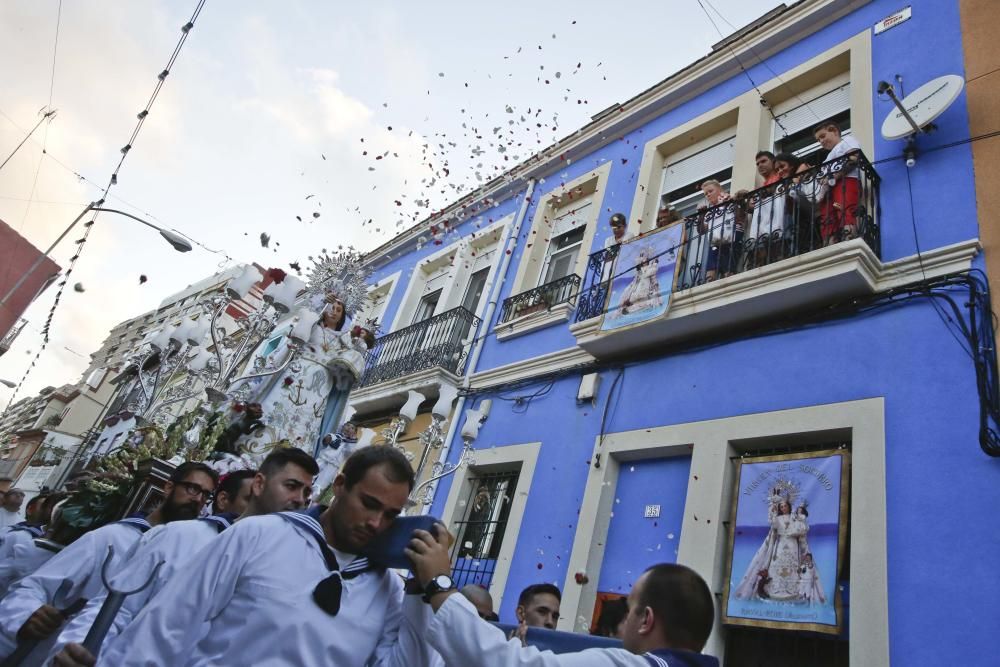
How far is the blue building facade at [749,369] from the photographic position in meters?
4.08

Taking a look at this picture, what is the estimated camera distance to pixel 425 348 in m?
10.4

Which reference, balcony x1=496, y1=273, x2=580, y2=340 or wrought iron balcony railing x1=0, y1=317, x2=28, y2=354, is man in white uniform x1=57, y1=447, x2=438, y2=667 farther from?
wrought iron balcony railing x1=0, y1=317, x2=28, y2=354

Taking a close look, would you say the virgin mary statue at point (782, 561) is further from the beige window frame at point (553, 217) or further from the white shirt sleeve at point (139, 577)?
the beige window frame at point (553, 217)

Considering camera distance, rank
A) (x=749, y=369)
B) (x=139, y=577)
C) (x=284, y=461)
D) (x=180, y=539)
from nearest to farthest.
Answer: (x=139, y=577)
(x=180, y=539)
(x=284, y=461)
(x=749, y=369)

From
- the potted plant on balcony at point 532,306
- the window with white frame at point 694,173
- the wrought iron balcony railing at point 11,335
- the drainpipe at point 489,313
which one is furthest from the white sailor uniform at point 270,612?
the wrought iron balcony railing at point 11,335

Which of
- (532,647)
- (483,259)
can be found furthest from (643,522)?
(483,259)

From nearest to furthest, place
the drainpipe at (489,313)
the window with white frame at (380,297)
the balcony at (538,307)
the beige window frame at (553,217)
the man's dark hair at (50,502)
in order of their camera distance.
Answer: the man's dark hair at (50,502), the balcony at (538,307), the drainpipe at (489,313), the beige window frame at (553,217), the window with white frame at (380,297)

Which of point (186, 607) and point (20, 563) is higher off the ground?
point (186, 607)

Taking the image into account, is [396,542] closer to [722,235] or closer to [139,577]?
[139,577]

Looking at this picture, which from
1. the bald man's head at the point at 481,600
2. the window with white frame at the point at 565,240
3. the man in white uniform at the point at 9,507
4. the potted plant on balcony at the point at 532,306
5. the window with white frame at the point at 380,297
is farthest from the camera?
the window with white frame at the point at 380,297

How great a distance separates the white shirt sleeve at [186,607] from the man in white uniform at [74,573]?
2.74 feet

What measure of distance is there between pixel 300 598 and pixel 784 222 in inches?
216

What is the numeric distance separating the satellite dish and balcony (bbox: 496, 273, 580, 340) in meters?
3.99

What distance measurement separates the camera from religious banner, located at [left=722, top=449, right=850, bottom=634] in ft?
13.7
